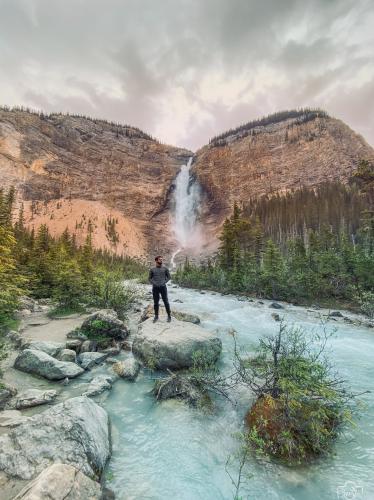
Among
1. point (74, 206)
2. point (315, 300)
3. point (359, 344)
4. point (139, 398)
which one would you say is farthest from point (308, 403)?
point (74, 206)

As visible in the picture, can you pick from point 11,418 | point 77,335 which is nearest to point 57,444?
point 11,418

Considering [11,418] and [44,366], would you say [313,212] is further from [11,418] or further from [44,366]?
[11,418]

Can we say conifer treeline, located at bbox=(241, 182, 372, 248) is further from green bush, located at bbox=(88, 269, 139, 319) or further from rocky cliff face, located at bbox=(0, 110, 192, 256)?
green bush, located at bbox=(88, 269, 139, 319)

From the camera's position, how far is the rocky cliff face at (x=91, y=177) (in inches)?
3765

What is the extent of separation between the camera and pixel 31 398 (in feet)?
21.2

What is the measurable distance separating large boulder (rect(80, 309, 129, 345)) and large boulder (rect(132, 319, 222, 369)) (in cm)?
226

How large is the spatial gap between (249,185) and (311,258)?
3234 inches

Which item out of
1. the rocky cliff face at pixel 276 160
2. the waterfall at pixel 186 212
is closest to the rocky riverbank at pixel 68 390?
the waterfall at pixel 186 212

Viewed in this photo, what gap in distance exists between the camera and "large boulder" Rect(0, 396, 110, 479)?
407 centimetres

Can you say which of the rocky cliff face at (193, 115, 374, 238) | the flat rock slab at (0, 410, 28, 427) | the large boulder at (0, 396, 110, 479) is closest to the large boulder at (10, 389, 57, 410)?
the flat rock slab at (0, 410, 28, 427)

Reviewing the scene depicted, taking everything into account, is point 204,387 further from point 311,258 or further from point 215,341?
point 311,258

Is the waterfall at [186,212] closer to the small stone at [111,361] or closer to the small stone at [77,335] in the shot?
the small stone at [77,335]

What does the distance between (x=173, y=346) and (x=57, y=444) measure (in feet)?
15.5

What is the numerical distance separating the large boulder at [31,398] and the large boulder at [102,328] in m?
4.45
